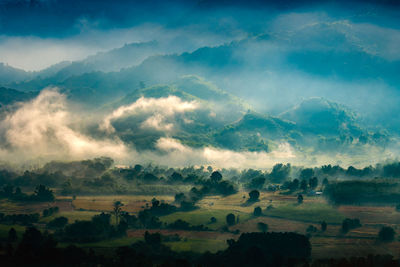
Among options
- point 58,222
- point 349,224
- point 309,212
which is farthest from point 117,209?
point 349,224

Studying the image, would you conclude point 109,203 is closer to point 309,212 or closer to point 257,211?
point 257,211

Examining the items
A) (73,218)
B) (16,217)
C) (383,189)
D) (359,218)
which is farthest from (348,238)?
(16,217)

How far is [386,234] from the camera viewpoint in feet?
406

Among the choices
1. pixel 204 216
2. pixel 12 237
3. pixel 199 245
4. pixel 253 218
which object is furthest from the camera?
pixel 204 216

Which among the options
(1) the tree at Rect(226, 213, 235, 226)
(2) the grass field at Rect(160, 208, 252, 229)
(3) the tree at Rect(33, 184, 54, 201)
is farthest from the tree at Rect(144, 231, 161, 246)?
(3) the tree at Rect(33, 184, 54, 201)

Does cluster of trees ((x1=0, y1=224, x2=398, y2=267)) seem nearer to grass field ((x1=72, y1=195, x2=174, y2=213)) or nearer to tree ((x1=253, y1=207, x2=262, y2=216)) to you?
tree ((x1=253, y1=207, x2=262, y2=216))

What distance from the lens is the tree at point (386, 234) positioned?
122875 millimetres

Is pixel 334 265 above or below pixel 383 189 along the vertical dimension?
below

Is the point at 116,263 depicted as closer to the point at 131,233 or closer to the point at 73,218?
the point at 131,233

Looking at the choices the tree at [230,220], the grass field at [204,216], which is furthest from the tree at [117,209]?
the tree at [230,220]

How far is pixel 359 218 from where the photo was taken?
147 m

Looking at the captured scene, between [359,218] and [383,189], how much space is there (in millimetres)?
34366

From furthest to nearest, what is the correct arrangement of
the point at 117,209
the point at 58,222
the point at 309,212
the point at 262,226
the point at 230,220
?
the point at 117,209
the point at 309,212
the point at 230,220
the point at 58,222
the point at 262,226

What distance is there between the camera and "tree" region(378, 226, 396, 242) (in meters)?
123
